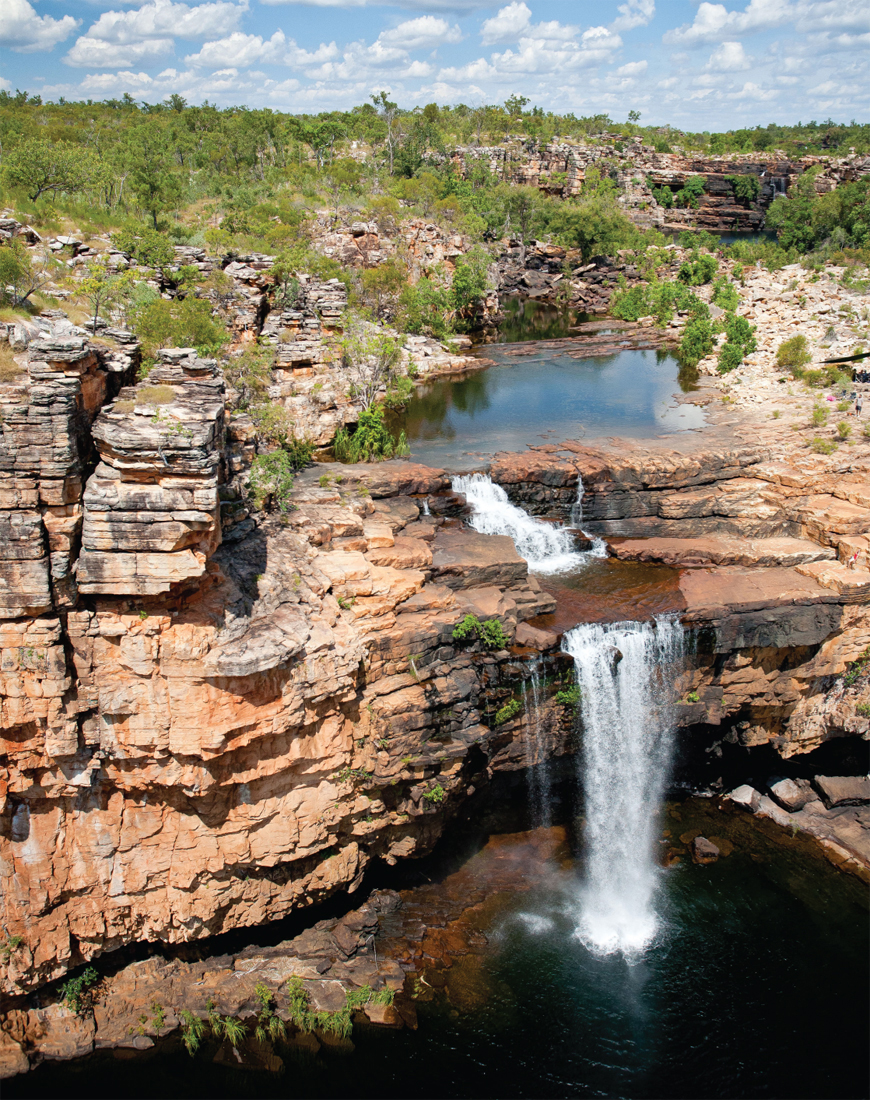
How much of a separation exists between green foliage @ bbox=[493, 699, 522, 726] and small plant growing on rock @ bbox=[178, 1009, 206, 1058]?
331 inches

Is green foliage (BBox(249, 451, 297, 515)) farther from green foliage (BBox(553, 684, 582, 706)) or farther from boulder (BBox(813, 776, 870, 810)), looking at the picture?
boulder (BBox(813, 776, 870, 810))

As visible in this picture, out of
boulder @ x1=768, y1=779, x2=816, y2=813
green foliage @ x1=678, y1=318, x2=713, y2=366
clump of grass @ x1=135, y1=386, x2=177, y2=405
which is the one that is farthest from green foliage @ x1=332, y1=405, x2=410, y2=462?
green foliage @ x1=678, y1=318, x2=713, y2=366

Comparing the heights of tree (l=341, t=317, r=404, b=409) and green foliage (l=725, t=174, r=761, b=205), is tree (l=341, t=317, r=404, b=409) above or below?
below

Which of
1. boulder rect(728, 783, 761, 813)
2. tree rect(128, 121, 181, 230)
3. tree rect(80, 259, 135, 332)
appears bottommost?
boulder rect(728, 783, 761, 813)

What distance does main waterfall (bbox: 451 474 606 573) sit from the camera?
22.5 m

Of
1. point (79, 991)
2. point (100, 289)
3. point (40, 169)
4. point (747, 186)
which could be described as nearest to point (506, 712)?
point (79, 991)

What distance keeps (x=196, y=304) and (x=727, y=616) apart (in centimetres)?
1743

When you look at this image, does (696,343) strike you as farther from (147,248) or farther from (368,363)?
(147,248)

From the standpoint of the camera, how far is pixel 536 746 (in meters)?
18.2

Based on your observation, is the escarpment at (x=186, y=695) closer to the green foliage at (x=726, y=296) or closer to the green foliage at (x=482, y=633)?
the green foliage at (x=482, y=633)

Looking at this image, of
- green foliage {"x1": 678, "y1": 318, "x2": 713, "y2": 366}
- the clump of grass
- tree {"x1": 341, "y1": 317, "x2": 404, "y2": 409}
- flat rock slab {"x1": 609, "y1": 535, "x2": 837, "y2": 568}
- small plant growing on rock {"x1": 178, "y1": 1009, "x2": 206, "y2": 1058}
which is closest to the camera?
the clump of grass

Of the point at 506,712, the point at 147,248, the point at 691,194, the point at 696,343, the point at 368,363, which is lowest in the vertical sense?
the point at 506,712

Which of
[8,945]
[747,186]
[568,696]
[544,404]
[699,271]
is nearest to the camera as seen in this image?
[8,945]

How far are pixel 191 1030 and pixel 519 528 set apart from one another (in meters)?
15.0
